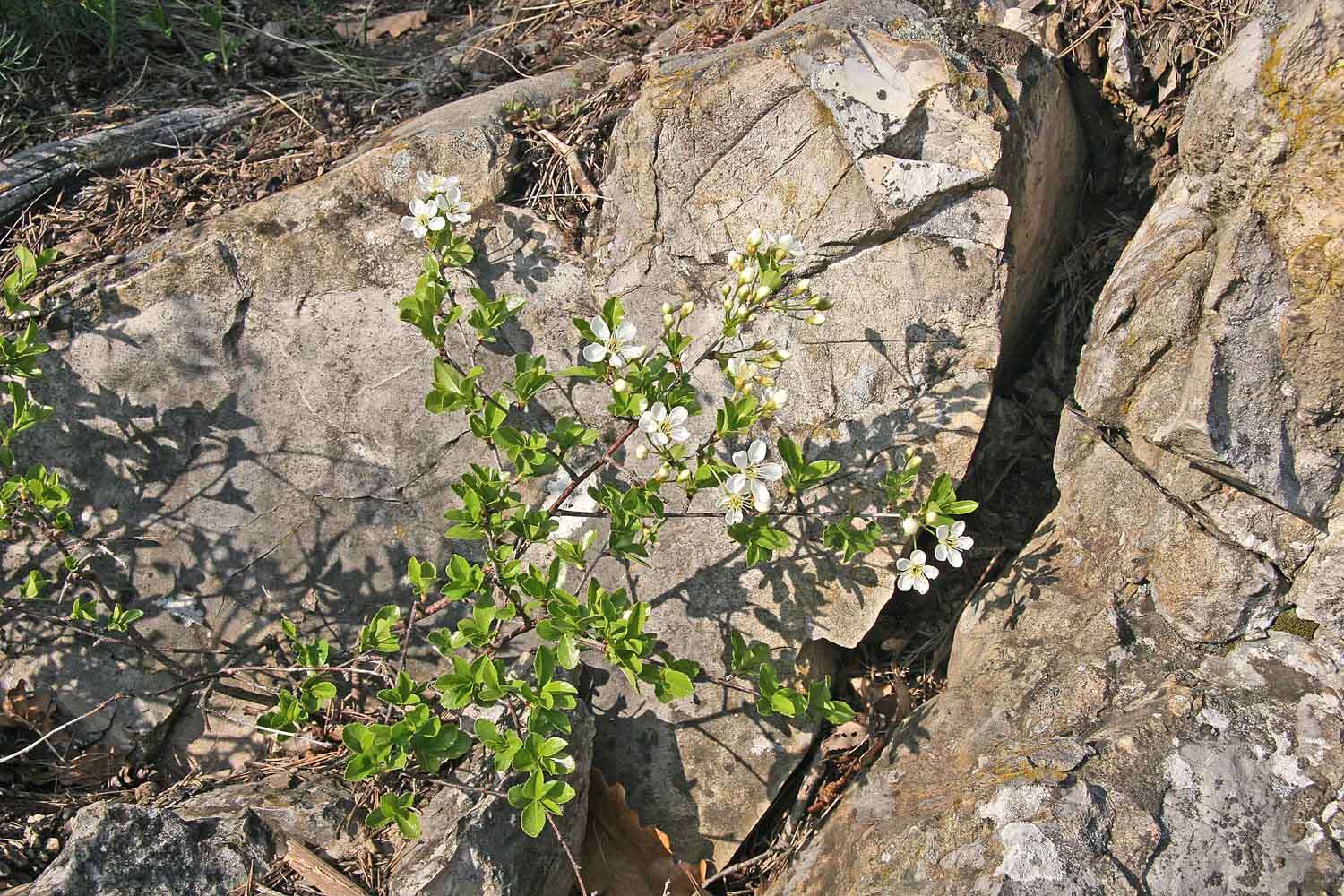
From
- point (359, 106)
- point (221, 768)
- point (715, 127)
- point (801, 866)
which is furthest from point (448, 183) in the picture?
point (801, 866)

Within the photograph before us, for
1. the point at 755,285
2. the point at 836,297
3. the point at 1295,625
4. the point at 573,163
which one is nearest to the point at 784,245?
the point at 755,285

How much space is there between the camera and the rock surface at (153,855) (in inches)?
105

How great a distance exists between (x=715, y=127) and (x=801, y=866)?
2.59 m

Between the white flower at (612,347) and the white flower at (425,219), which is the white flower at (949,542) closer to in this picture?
the white flower at (612,347)

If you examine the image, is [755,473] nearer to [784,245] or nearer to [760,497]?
[760,497]

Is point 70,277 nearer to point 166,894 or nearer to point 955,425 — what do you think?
point 166,894

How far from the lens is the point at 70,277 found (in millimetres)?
3455

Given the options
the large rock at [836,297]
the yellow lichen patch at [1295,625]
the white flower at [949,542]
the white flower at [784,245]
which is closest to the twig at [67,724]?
the large rock at [836,297]

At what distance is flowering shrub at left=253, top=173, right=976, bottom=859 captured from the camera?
272 cm

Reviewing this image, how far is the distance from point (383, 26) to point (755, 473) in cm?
342

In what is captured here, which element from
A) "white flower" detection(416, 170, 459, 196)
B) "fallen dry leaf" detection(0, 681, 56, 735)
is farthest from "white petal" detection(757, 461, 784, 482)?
"fallen dry leaf" detection(0, 681, 56, 735)

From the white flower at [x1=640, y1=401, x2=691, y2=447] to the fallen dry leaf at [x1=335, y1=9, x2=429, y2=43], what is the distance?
9.90 ft

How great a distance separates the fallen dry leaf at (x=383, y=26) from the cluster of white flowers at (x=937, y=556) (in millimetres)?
3615

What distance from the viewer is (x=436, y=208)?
10.0ft
